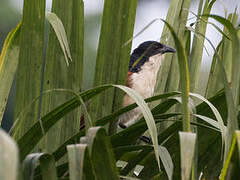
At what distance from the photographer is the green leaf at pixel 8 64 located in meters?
0.77

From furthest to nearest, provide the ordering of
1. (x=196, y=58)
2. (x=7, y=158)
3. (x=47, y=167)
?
(x=196, y=58)
(x=47, y=167)
(x=7, y=158)

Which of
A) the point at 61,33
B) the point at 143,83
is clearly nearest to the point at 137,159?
the point at 61,33

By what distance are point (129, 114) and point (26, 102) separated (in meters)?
1.15

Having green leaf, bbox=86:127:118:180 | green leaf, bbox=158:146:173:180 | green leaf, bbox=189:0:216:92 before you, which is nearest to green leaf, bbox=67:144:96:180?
green leaf, bbox=86:127:118:180

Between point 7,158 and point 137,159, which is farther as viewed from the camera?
point 137,159

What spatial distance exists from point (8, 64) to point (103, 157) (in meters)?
0.32

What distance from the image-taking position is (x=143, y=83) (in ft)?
6.56

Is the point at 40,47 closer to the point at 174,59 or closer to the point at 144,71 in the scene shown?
the point at 174,59

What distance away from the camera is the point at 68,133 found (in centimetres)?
85

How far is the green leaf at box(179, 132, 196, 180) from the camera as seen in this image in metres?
0.46

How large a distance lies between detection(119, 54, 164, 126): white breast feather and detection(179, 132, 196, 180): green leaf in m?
1.36

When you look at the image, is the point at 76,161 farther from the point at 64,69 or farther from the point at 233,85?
the point at 64,69

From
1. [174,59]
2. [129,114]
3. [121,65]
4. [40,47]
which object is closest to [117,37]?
[121,65]

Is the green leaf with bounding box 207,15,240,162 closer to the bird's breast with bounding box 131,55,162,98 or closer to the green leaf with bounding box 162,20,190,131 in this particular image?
the green leaf with bounding box 162,20,190,131
